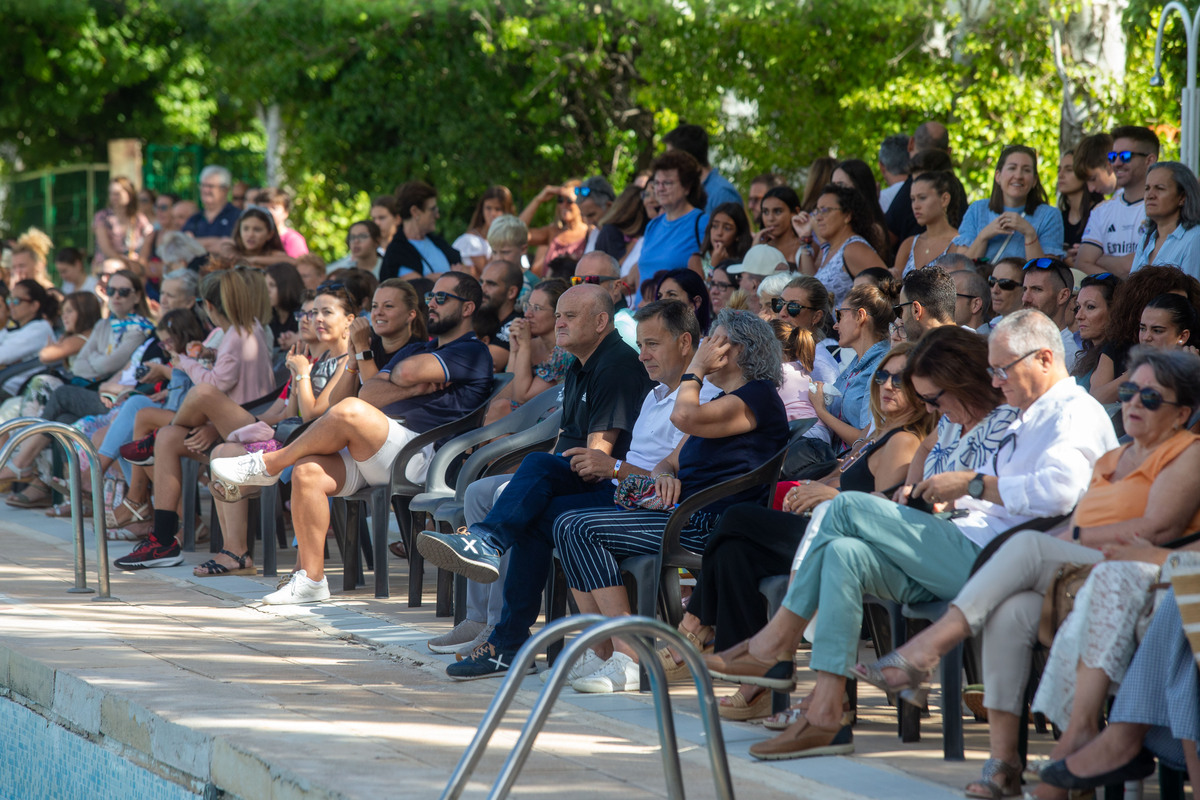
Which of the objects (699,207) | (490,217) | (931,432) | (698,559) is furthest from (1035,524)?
(490,217)

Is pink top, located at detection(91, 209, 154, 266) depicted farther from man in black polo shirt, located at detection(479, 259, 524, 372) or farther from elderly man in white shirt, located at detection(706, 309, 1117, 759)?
elderly man in white shirt, located at detection(706, 309, 1117, 759)

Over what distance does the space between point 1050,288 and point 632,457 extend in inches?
77.0

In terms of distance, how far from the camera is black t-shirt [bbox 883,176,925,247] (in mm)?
7910

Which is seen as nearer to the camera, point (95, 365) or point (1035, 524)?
point (1035, 524)

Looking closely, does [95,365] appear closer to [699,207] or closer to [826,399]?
[699,207]

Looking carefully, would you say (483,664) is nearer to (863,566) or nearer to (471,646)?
(471,646)

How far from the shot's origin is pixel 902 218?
7.93m

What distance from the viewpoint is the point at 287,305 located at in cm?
903

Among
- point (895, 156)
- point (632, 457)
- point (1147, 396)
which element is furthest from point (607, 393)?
point (895, 156)

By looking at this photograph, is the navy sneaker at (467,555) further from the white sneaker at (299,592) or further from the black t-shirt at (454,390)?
the black t-shirt at (454,390)

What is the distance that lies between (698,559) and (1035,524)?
1.30 meters

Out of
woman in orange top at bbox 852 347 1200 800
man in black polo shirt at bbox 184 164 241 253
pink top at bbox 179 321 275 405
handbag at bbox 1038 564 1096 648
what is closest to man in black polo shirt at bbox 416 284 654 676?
woman in orange top at bbox 852 347 1200 800

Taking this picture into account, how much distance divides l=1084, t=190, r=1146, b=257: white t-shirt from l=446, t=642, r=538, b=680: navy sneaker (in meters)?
3.61

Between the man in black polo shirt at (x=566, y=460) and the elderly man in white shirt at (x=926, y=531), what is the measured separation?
1.18 metres
